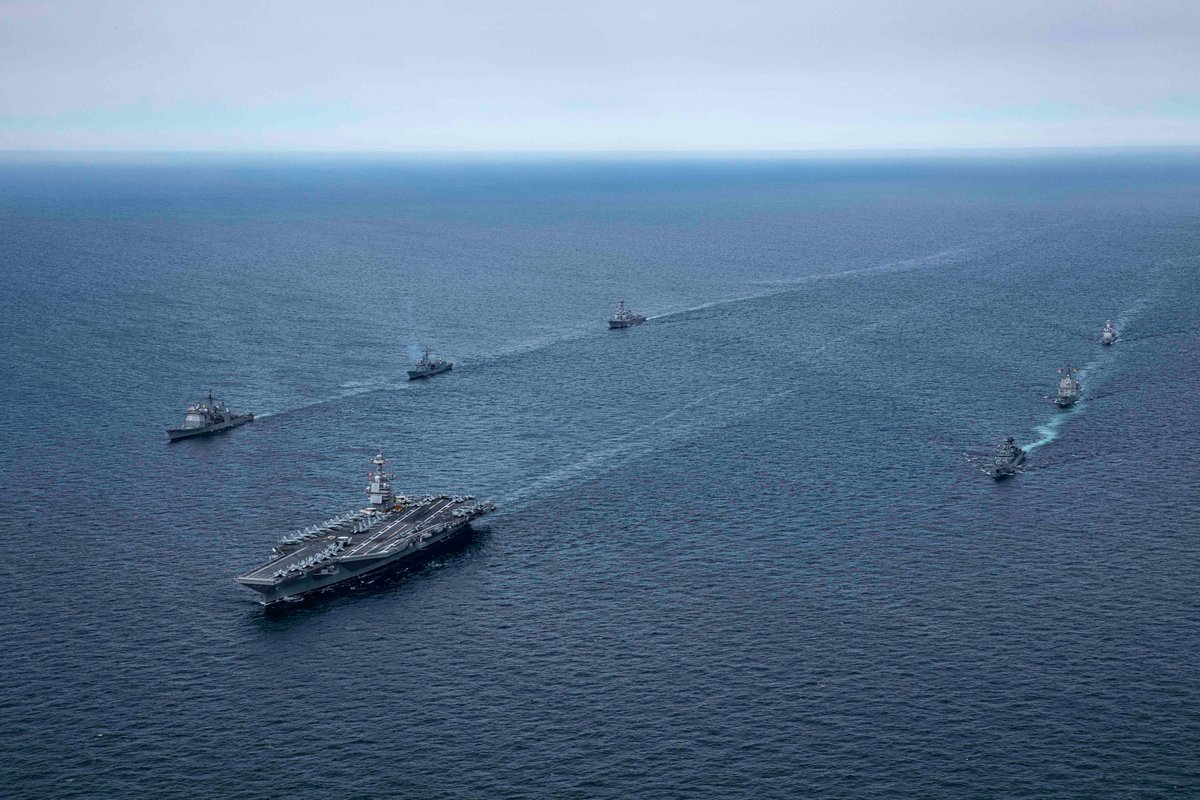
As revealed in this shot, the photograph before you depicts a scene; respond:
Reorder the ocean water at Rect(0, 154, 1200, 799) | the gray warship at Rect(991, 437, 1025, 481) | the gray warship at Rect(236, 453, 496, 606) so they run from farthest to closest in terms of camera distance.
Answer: the gray warship at Rect(991, 437, 1025, 481), the gray warship at Rect(236, 453, 496, 606), the ocean water at Rect(0, 154, 1200, 799)

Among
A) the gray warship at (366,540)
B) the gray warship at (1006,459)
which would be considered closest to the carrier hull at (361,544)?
the gray warship at (366,540)

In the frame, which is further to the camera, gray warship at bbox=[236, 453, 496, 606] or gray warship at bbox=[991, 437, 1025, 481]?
gray warship at bbox=[991, 437, 1025, 481]

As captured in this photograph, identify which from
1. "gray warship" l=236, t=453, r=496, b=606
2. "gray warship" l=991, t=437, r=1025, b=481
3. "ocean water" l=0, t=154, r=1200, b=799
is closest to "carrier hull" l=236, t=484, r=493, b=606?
"gray warship" l=236, t=453, r=496, b=606

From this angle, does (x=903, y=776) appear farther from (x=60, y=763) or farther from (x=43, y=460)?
(x=43, y=460)

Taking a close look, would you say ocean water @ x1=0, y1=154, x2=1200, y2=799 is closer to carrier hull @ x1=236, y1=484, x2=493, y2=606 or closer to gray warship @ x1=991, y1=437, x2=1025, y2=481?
gray warship @ x1=991, y1=437, x2=1025, y2=481

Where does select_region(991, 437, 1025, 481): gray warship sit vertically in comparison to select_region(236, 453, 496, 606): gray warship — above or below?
above

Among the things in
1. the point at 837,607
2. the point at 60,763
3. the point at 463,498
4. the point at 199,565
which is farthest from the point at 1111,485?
the point at 60,763
